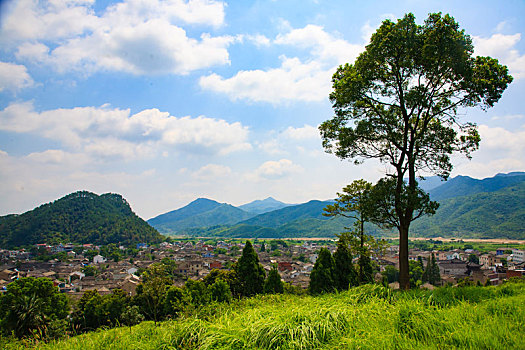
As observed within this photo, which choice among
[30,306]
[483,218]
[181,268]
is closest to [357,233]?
[30,306]

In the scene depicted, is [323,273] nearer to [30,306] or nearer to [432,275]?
[30,306]

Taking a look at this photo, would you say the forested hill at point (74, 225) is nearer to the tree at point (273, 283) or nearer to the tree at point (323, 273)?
the tree at point (273, 283)

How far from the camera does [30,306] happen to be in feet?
57.2

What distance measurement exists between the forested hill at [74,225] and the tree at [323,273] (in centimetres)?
10792

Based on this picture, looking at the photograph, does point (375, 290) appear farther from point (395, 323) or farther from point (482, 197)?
point (482, 197)

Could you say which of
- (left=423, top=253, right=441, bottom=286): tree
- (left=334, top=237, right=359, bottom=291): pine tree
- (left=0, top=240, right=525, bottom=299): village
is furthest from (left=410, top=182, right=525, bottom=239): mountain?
(left=334, top=237, right=359, bottom=291): pine tree

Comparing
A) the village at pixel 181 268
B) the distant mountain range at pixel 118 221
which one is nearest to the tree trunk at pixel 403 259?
the village at pixel 181 268

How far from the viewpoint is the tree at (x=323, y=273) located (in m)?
14.8

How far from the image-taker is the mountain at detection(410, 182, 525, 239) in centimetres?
10700

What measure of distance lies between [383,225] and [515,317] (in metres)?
6.83

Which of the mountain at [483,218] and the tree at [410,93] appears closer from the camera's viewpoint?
the tree at [410,93]

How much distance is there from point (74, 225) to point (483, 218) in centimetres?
16107

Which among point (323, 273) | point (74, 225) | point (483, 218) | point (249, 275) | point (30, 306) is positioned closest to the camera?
point (323, 273)

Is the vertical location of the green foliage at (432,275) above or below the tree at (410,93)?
below
